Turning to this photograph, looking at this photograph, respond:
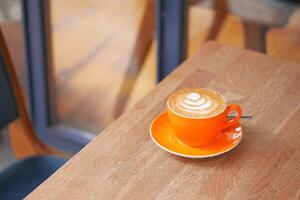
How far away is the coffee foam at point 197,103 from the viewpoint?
0.95m

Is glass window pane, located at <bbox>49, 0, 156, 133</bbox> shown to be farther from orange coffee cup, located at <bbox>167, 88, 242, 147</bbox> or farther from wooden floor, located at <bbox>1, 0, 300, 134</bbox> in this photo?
orange coffee cup, located at <bbox>167, 88, 242, 147</bbox>

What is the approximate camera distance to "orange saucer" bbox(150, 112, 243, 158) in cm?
96

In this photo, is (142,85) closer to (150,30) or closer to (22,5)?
(150,30)

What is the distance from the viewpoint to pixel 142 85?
6.55ft

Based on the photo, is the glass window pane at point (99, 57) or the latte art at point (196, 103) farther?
the glass window pane at point (99, 57)

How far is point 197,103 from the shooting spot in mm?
974

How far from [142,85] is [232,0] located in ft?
1.52

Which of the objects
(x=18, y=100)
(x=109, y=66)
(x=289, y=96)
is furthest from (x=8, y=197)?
(x=109, y=66)

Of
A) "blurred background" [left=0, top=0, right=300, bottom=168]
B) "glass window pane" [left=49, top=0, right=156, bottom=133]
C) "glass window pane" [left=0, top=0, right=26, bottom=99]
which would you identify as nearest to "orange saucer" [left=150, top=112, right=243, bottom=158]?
"blurred background" [left=0, top=0, right=300, bottom=168]

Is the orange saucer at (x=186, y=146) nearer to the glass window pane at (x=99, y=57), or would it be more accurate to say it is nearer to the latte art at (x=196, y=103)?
the latte art at (x=196, y=103)

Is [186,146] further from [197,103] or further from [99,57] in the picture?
[99,57]

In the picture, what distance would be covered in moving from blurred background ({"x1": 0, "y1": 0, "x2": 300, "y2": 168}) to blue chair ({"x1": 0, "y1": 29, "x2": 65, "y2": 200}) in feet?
1.83

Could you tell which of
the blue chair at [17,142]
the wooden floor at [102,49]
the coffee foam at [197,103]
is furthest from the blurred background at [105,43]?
the coffee foam at [197,103]

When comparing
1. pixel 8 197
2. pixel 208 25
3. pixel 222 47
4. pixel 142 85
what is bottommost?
pixel 142 85
